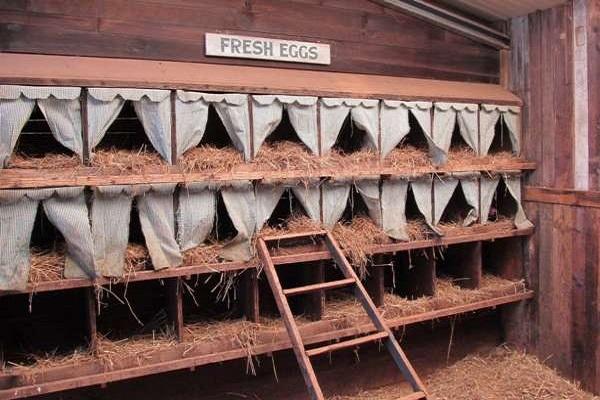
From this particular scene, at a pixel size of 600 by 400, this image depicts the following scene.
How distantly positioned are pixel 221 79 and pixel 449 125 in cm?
240

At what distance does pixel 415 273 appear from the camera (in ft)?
18.3

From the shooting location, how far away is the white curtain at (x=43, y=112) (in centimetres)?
349

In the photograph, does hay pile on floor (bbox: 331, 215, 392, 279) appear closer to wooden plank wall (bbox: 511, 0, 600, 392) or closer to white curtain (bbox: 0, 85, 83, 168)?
wooden plank wall (bbox: 511, 0, 600, 392)

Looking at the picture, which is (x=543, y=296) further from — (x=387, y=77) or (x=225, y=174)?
(x=225, y=174)

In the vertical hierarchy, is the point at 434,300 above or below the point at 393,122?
below

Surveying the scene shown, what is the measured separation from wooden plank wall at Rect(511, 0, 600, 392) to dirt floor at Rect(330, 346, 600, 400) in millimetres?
179

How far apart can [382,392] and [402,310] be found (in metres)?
1.06

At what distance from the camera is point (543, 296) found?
5.74m

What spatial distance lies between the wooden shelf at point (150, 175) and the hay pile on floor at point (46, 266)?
546 mm

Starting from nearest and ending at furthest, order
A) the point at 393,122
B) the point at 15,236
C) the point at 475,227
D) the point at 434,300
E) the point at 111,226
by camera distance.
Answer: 1. the point at 15,236
2. the point at 111,226
3. the point at 393,122
4. the point at 434,300
5. the point at 475,227

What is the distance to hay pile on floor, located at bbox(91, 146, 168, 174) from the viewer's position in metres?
3.78

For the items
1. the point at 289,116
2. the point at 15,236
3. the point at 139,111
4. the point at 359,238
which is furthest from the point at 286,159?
the point at 15,236

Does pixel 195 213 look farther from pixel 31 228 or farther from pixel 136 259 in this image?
pixel 31 228

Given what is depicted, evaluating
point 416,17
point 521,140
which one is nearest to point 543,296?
point 521,140
